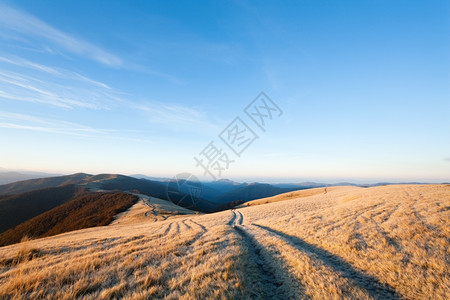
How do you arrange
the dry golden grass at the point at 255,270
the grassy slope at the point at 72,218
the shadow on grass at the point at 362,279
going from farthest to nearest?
the grassy slope at the point at 72,218
the shadow on grass at the point at 362,279
the dry golden grass at the point at 255,270

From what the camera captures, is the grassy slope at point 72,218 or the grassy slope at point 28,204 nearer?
the grassy slope at point 72,218

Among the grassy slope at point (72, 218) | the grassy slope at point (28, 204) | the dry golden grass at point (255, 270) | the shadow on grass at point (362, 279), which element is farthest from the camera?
the grassy slope at point (28, 204)

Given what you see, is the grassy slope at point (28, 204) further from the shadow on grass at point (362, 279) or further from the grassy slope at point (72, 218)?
the shadow on grass at point (362, 279)

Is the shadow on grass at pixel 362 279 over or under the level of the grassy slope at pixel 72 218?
over

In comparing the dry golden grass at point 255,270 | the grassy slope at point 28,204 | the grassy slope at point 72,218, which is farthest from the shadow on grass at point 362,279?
the grassy slope at point 28,204

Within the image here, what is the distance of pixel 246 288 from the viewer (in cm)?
594

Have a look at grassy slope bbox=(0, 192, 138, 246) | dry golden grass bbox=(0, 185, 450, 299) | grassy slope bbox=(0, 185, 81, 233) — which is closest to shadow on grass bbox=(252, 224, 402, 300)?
dry golden grass bbox=(0, 185, 450, 299)

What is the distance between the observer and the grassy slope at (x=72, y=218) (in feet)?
123

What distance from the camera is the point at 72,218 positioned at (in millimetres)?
44188

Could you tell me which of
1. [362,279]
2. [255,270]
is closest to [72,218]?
[255,270]

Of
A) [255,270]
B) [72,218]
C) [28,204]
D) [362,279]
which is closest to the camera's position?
[362,279]

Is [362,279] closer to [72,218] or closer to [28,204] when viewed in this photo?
[72,218]

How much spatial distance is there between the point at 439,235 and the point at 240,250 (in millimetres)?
11807

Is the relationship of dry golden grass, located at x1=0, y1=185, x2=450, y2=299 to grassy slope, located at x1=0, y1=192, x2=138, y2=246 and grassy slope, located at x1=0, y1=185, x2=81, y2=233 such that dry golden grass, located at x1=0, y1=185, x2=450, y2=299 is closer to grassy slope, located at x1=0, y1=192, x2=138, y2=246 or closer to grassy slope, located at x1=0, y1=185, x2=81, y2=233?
grassy slope, located at x1=0, y1=192, x2=138, y2=246
